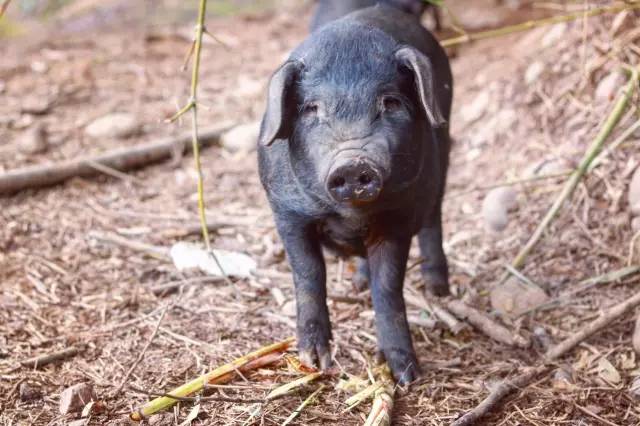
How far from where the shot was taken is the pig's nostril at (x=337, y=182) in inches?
111

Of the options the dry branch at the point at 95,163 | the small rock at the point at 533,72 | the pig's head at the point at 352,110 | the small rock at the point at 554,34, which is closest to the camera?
the pig's head at the point at 352,110

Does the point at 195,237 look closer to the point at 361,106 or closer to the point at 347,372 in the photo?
the point at 347,372

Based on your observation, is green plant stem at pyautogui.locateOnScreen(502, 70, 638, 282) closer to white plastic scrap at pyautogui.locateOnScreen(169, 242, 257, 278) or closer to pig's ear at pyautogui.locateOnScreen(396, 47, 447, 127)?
white plastic scrap at pyautogui.locateOnScreen(169, 242, 257, 278)

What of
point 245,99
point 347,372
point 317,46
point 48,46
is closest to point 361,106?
point 317,46

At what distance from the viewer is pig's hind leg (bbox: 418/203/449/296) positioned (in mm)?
4301

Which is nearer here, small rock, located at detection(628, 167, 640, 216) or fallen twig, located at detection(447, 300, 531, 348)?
fallen twig, located at detection(447, 300, 531, 348)

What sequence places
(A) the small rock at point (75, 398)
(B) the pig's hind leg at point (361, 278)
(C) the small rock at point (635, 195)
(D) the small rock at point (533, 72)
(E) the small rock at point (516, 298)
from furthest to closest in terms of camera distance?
1. (D) the small rock at point (533, 72)
2. (C) the small rock at point (635, 195)
3. (B) the pig's hind leg at point (361, 278)
4. (E) the small rock at point (516, 298)
5. (A) the small rock at point (75, 398)

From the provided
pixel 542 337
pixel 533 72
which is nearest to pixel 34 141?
pixel 533 72

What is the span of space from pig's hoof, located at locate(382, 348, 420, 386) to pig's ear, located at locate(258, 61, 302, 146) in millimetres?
1010

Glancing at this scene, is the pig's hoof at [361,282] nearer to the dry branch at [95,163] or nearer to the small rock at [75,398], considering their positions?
the small rock at [75,398]

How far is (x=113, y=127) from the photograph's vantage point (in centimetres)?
611

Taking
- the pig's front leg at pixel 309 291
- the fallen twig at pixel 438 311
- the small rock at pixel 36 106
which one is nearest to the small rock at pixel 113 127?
the small rock at pixel 36 106

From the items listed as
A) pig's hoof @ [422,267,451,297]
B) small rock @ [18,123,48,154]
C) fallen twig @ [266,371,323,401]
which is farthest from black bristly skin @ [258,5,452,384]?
small rock @ [18,123,48,154]

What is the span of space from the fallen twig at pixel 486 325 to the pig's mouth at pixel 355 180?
A: 1.27 metres
